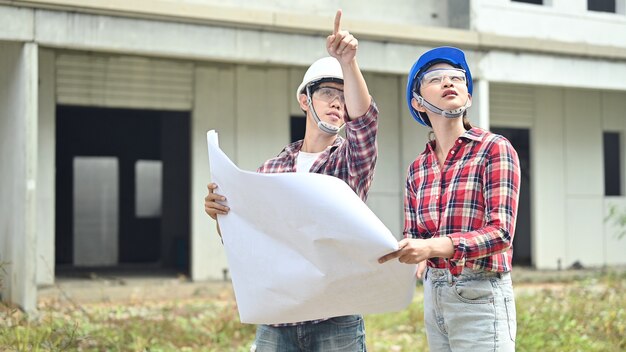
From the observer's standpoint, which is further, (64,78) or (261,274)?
(64,78)

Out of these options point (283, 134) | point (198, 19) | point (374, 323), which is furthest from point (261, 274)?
point (283, 134)

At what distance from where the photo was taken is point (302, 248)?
7.68ft

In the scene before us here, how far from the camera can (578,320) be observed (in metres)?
6.80

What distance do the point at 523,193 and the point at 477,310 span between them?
48.2 feet

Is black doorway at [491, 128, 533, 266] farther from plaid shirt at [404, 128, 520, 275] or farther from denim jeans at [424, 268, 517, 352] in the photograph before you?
denim jeans at [424, 268, 517, 352]

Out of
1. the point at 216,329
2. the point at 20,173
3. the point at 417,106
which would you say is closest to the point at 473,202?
the point at 417,106

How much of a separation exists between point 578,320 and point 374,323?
69.5 inches

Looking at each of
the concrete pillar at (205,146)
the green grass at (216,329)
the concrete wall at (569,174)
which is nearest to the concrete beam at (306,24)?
the concrete wall at (569,174)

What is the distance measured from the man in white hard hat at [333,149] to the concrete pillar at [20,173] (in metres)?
5.77

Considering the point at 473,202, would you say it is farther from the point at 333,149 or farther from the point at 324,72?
the point at 324,72

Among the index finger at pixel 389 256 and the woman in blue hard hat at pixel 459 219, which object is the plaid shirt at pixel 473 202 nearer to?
the woman in blue hard hat at pixel 459 219

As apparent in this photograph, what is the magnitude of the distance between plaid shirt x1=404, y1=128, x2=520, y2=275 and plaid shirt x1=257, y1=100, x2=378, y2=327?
199 millimetres

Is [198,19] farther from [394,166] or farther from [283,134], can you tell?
[394,166]

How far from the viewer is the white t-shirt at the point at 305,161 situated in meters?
2.81
